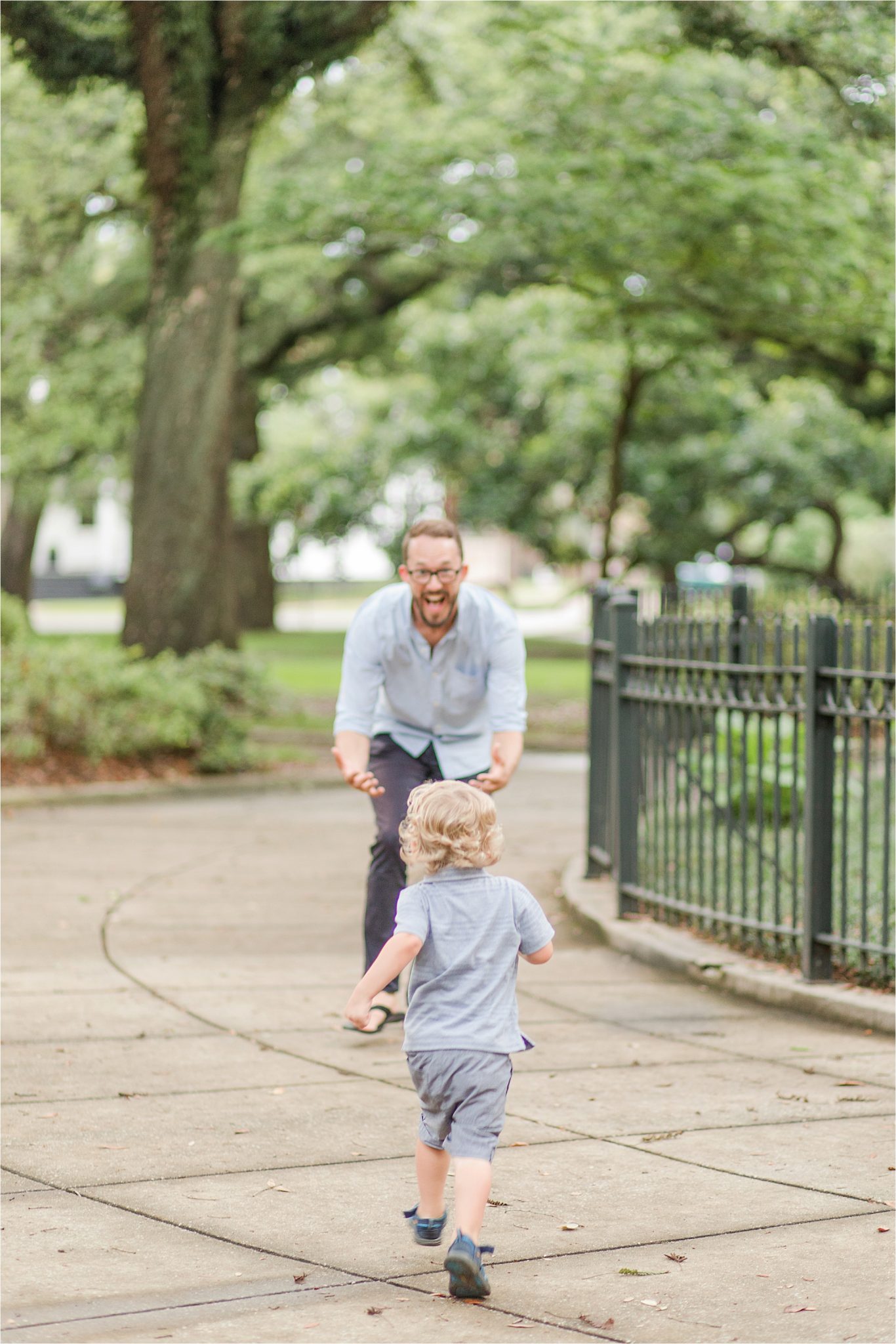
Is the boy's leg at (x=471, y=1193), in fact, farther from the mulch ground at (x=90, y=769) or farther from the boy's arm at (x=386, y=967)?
the mulch ground at (x=90, y=769)

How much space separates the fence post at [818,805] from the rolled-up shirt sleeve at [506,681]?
135 cm

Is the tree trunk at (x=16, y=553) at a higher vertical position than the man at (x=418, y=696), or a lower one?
higher

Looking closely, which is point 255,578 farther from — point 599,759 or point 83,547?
point 83,547

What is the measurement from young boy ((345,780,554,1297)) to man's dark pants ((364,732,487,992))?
2.04m

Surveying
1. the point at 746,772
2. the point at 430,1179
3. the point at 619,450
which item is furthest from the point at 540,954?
the point at 619,450

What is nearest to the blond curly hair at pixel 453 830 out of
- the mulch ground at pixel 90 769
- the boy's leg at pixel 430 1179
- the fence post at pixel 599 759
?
the boy's leg at pixel 430 1179

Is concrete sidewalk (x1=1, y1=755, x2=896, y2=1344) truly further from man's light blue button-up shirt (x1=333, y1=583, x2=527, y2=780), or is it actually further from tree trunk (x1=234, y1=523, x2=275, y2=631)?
tree trunk (x1=234, y1=523, x2=275, y2=631)

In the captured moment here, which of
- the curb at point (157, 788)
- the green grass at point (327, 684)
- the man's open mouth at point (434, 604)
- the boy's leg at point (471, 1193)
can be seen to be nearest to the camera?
the boy's leg at point (471, 1193)

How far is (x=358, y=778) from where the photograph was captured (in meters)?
5.35

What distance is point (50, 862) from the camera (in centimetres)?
931

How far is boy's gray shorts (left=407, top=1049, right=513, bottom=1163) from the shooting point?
3.65m

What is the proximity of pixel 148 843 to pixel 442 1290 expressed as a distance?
6.88m

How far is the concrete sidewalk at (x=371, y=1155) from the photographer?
342cm

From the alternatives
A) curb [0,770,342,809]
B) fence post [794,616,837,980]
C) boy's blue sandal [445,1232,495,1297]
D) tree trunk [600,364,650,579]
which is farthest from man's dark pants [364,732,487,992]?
tree trunk [600,364,650,579]
